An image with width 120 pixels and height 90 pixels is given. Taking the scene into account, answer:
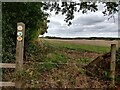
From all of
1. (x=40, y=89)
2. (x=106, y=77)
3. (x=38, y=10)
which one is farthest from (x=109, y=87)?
(x=38, y=10)

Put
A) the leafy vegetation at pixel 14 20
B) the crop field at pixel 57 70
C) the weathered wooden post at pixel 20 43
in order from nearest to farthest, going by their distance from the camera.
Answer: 1. the weathered wooden post at pixel 20 43
2. the crop field at pixel 57 70
3. the leafy vegetation at pixel 14 20

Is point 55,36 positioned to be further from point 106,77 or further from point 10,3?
point 106,77

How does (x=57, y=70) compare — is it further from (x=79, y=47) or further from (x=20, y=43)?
(x=79, y=47)

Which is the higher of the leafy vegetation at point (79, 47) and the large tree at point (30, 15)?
the large tree at point (30, 15)

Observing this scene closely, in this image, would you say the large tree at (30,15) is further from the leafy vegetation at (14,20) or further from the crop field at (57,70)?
the crop field at (57,70)

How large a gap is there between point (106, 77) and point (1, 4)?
3497 millimetres

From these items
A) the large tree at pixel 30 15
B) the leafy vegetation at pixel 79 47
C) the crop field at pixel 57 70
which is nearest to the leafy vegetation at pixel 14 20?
the large tree at pixel 30 15

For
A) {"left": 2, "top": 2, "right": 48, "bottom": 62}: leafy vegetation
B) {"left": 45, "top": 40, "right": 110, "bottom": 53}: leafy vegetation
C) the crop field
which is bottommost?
the crop field

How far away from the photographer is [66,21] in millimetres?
8547

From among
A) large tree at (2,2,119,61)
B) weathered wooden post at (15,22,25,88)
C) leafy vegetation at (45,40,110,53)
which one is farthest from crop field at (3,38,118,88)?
large tree at (2,2,119,61)

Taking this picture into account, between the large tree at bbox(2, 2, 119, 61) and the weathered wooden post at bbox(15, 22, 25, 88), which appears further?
the large tree at bbox(2, 2, 119, 61)

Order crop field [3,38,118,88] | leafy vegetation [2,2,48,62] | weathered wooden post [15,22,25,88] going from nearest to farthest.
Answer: weathered wooden post [15,22,25,88]
crop field [3,38,118,88]
leafy vegetation [2,2,48,62]

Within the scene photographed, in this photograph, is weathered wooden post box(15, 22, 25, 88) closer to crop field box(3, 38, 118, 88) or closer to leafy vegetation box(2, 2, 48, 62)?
crop field box(3, 38, 118, 88)

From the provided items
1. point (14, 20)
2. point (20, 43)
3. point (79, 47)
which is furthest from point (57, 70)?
point (79, 47)
